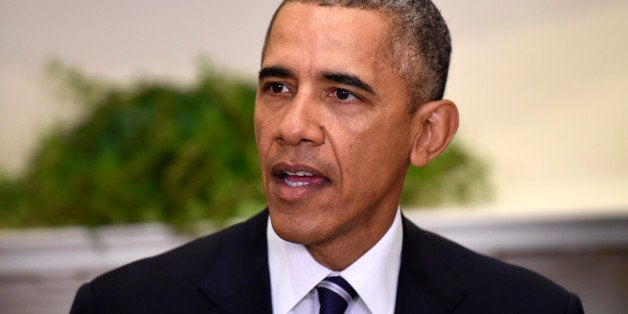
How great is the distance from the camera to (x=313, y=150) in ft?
4.38

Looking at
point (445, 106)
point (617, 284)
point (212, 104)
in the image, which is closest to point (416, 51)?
point (445, 106)

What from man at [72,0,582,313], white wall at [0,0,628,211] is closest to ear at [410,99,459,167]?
man at [72,0,582,313]

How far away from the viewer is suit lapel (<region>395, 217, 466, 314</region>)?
150 centimetres

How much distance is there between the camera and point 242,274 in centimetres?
150

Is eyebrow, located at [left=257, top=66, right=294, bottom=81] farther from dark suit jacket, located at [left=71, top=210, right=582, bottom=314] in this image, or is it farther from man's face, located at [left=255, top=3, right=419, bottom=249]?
dark suit jacket, located at [left=71, top=210, right=582, bottom=314]

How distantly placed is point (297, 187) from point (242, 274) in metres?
0.23

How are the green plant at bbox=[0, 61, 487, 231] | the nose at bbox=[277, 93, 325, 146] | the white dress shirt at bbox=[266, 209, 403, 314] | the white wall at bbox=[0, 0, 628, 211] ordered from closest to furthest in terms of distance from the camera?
the nose at bbox=[277, 93, 325, 146] → the white dress shirt at bbox=[266, 209, 403, 314] → the green plant at bbox=[0, 61, 487, 231] → the white wall at bbox=[0, 0, 628, 211]

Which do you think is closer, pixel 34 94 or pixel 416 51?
pixel 416 51

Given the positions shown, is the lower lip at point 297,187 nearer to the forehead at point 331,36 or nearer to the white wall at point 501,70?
the forehead at point 331,36

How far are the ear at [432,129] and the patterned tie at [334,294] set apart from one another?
23cm

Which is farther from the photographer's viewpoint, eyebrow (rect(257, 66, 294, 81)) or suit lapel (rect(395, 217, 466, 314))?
suit lapel (rect(395, 217, 466, 314))

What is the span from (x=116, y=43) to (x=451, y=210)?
1.23 meters

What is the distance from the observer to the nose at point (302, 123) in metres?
1.32

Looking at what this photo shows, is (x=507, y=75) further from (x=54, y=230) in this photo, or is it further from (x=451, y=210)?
(x=54, y=230)
